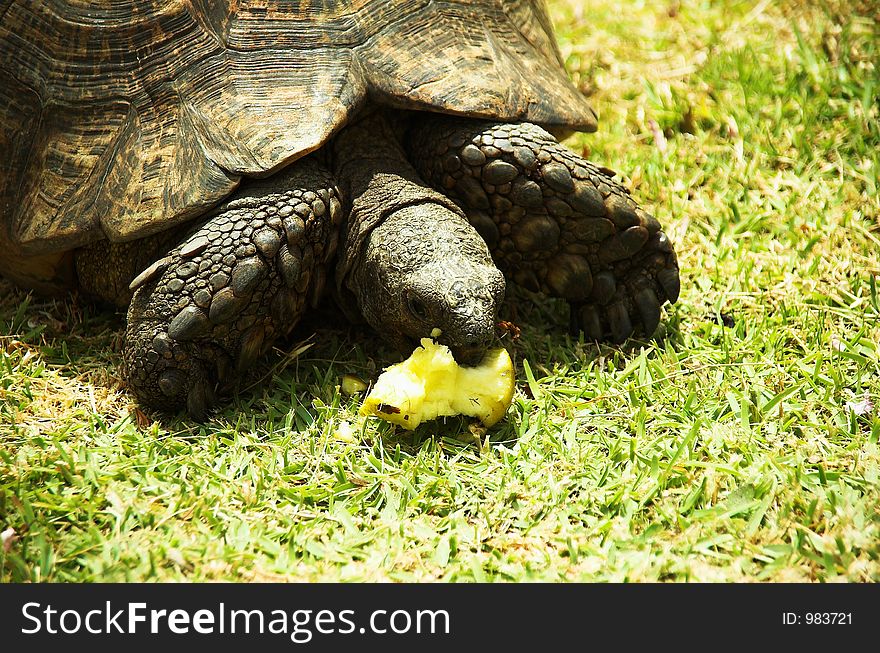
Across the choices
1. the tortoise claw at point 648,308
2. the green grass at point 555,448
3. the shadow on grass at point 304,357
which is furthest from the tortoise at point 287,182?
the green grass at point 555,448

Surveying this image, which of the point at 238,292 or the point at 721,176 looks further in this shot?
the point at 721,176

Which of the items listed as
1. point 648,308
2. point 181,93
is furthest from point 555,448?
point 181,93

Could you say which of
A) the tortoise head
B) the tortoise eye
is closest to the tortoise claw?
the tortoise head

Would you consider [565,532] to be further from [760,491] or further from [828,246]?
[828,246]

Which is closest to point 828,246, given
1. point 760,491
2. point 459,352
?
point 760,491

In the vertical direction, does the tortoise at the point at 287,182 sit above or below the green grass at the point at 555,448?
above

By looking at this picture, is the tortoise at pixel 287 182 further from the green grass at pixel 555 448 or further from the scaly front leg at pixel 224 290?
the green grass at pixel 555 448
